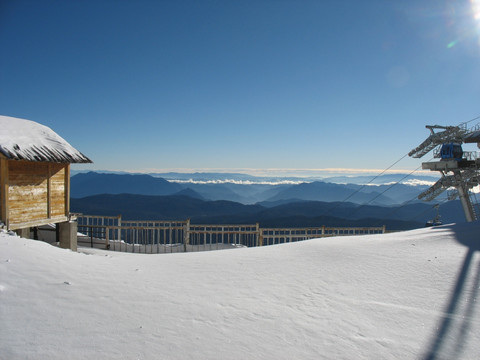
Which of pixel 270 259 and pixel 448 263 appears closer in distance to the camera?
pixel 448 263

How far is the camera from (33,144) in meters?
11.1

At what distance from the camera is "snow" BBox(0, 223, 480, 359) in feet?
11.0

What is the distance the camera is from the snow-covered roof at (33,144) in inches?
394

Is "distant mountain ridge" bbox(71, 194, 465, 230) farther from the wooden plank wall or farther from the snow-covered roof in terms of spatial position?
the snow-covered roof

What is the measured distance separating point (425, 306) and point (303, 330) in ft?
7.53

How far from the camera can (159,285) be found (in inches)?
212

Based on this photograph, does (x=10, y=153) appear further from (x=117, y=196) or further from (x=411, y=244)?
(x=117, y=196)

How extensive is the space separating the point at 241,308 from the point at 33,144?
11163 mm

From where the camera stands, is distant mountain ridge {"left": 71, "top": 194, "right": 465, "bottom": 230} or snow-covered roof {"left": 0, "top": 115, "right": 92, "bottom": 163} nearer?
snow-covered roof {"left": 0, "top": 115, "right": 92, "bottom": 163}

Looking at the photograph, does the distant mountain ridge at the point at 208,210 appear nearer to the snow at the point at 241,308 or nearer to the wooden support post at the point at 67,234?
the wooden support post at the point at 67,234

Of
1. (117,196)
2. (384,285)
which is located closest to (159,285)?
(384,285)

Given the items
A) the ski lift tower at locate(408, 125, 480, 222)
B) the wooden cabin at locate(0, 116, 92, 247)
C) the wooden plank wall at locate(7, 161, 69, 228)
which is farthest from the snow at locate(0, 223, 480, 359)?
the ski lift tower at locate(408, 125, 480, 222)

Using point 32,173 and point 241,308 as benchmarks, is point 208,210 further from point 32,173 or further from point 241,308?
point 241,308

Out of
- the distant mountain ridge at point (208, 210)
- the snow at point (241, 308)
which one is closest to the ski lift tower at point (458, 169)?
the snow at point (241, 308)
